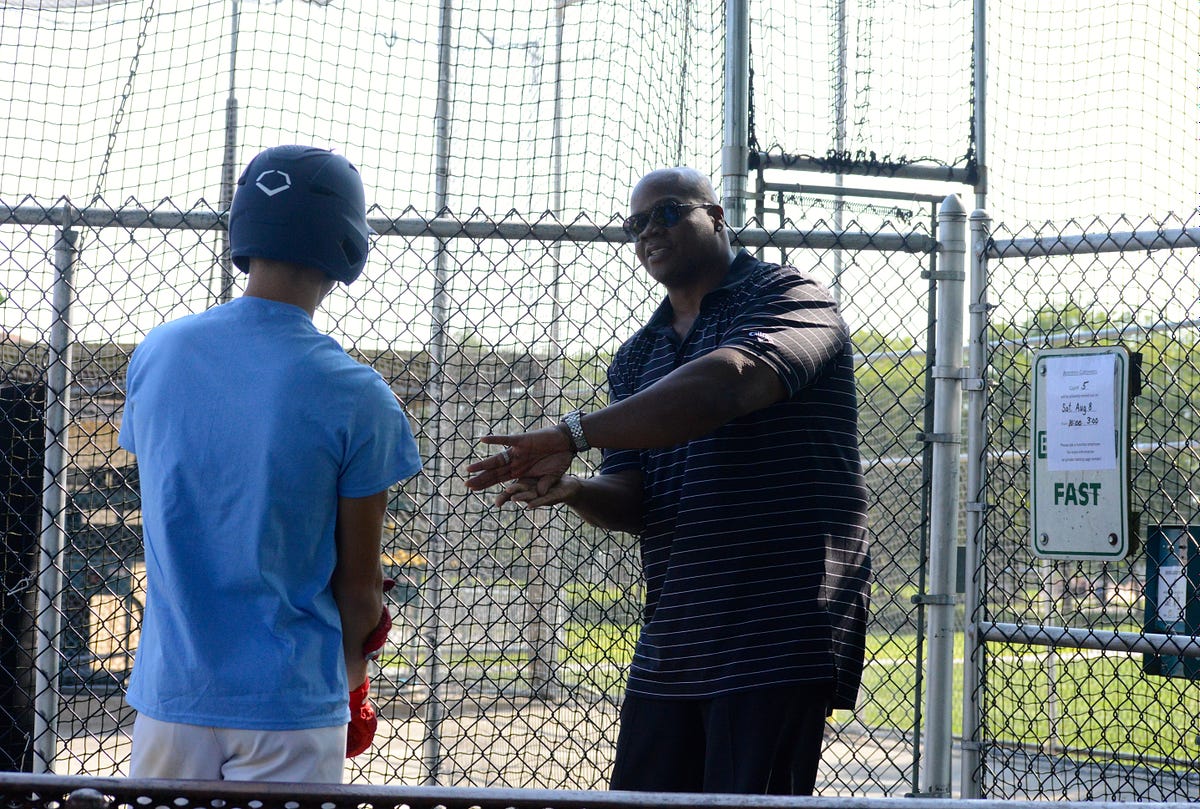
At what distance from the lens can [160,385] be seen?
84.3 inches

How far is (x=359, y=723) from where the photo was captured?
2428mm

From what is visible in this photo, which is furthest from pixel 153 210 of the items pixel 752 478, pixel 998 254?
pixel 998 254

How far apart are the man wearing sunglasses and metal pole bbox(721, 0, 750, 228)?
127cm

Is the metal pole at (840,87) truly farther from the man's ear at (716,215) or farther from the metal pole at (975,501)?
the man's ear at (716,215)

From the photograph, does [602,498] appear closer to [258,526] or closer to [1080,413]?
[258,526]

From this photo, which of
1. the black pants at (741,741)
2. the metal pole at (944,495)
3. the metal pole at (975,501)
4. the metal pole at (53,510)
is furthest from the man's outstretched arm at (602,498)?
the metal pole at (53,510)

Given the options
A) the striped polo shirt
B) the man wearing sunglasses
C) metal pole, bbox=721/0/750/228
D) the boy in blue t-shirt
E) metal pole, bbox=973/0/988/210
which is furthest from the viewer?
metal pole, bbox=973/0/988/210

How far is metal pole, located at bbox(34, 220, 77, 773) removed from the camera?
3676 mm

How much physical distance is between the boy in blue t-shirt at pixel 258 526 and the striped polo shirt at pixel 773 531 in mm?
1117

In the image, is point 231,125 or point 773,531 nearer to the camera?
point 773,531

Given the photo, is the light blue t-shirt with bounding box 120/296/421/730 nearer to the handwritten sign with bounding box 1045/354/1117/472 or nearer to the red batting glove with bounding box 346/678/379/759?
the red batting glove with bounding box 346/678/379/759


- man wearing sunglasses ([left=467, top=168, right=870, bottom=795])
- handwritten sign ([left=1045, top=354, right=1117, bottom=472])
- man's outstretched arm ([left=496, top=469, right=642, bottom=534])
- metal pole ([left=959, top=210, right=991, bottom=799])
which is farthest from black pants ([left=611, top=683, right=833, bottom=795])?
handwritten sign ([left=1045, top=354, right=1117, bottom=472])

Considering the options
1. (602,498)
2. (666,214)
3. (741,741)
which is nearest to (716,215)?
(666,214)

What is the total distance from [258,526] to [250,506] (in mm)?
39
